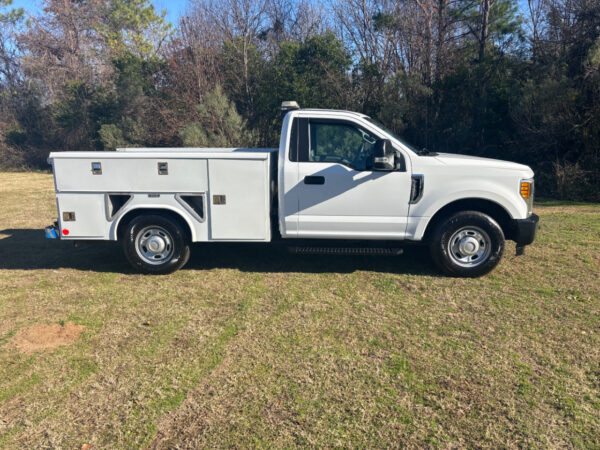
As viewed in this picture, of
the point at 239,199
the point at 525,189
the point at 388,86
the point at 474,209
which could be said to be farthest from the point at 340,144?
the point at 388,86

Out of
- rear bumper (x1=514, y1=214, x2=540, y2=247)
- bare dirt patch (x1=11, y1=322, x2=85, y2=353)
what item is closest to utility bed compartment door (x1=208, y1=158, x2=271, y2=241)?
bare dirt patch (x1=11, y1=322, x2=85, y2=353)

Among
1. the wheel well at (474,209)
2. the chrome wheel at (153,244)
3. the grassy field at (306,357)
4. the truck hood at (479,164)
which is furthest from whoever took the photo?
the chrome wheel at (153,244)

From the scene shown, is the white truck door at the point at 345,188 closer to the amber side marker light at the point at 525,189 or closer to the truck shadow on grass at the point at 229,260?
the truck shadow on grass at the point at 229,260

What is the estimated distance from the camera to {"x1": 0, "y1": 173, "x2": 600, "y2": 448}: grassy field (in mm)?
2965

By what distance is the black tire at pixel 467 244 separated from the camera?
18.6 feet

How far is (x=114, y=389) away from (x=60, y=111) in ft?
91.8

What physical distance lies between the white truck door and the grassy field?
0.69 m

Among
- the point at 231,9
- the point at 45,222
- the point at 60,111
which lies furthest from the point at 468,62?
the point at 60,111

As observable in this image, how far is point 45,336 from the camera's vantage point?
432 cm

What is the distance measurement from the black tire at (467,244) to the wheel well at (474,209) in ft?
0.44

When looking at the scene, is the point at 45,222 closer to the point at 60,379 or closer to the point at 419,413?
the point at 60,379

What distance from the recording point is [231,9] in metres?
23.3

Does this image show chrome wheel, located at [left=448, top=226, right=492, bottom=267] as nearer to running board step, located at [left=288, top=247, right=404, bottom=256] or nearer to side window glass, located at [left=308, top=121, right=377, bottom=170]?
running board step, located at [left=288, top=247, right=404, bottom=256]

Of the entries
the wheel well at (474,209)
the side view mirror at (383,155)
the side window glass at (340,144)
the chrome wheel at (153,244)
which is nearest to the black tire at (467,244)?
the wheel well at (474,209)
